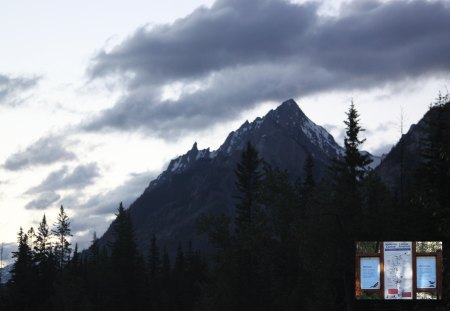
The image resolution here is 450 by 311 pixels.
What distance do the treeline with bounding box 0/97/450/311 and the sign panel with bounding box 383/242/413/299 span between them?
1.58m

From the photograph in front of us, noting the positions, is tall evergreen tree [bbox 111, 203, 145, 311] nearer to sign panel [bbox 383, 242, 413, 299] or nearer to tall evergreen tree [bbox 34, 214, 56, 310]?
tall evergreen tree [bbox 34, 214, 56, 310]

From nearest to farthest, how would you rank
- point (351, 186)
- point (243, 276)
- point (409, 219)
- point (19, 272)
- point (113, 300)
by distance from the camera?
point (409, 219), point (351, 186), point (243, 276), point (113, 300), point (19, 272)

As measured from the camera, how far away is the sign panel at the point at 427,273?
33.1 metres

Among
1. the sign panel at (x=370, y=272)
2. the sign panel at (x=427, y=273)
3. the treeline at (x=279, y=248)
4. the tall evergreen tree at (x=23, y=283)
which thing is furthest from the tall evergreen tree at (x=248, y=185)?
the sign panel at (x=427, y=273)

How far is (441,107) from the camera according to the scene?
219 ft

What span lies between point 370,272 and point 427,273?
2.40m

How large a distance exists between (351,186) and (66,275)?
54.8 metres

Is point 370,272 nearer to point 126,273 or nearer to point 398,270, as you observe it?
point 398,270

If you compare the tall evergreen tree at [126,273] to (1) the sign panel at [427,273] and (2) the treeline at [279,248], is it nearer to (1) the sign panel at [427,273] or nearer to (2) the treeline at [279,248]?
(2) the treeline at [279,248]

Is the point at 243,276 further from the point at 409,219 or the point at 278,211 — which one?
the point at 409,219

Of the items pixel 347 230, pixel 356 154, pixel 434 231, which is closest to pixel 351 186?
pixel 356 154

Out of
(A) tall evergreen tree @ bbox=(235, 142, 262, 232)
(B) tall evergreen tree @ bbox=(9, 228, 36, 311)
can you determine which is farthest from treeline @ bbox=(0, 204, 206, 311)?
(A) tall evergreen tree @ bbox=(235, 142, 262, 232)

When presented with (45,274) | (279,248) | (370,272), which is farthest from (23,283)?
(370,272)

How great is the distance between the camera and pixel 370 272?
112ft
